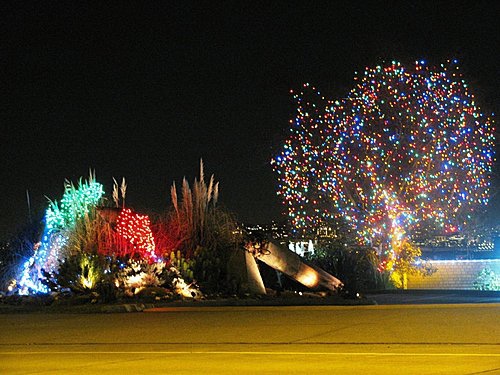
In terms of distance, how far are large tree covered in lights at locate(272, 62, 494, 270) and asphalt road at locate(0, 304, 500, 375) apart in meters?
19.0

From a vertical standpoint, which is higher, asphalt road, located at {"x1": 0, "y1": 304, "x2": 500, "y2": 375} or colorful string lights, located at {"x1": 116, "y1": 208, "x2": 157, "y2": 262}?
colorful string lights, located at {"x1": 116, "y1": 208, "x2": 157, "y2": 262}

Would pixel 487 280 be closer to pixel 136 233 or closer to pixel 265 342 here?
pixel 136 233

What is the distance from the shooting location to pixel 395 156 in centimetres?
3872

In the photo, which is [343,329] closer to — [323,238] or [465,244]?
[323,238]

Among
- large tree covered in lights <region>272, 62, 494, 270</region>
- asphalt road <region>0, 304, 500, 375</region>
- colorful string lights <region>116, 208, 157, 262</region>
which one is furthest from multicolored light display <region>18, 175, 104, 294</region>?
large tree covered in lights <region>272, 62, 494, 270</region>

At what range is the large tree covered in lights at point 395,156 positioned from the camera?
125 feet

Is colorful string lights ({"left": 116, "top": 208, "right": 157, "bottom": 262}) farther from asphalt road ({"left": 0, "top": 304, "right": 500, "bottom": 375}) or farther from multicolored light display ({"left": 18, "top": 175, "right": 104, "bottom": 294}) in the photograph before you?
asphalt road ({"left": 0, "top": 304, "right": 500, "bottom": 375})

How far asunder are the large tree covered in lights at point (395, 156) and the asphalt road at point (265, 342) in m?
19.0

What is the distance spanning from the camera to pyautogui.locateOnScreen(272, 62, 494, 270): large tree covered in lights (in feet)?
125

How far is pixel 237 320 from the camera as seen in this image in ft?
59.3

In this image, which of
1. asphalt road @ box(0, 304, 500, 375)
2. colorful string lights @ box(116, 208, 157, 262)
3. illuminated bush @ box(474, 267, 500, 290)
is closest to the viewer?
asphalt road @ box(0, 304, 500, 375)

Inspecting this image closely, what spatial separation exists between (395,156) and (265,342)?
83.5 ft

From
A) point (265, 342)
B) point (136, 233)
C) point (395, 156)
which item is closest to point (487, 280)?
point (395, 156)

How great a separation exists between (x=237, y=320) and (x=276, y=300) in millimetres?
6955
